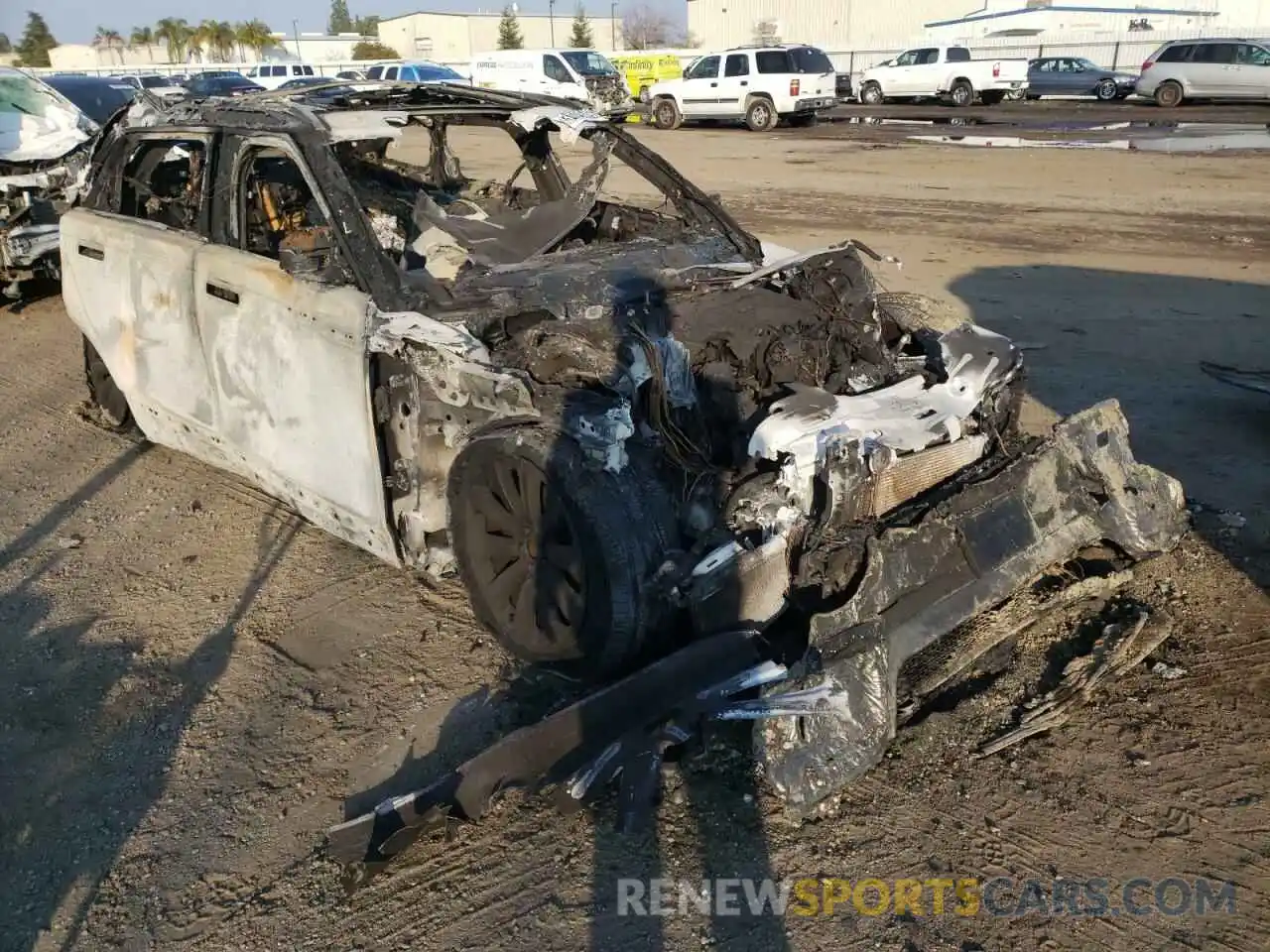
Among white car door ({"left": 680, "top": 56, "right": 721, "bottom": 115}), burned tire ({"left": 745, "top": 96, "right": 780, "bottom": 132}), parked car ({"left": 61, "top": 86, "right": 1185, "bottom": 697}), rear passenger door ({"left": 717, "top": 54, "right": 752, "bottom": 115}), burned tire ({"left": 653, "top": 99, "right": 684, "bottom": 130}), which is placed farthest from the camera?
burned tire ({"left": 653, "top": 99, "right": 684, "bottom": 130})

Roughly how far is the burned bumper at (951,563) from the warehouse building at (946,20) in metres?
43.1

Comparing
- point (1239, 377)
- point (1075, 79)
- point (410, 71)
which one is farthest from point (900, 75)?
point (1239, 377)

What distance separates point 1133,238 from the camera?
10500 millimetres

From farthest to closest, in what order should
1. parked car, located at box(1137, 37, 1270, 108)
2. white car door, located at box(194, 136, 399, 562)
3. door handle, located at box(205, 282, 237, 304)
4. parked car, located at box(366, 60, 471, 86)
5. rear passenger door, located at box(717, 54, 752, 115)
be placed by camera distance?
parked car, located at box(366, 60, 471, 86) → rear passenger door, located at box(717, 54, 752, 115) → parked car, located at box(1137, 37, 1270, 108) → door handle, located at box(205, 282, 237, 304) → white car door, located at box(194, 136, 399, 562)

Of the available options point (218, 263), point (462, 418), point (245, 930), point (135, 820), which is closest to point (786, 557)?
point (462, 418)

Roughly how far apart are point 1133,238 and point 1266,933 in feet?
31.5

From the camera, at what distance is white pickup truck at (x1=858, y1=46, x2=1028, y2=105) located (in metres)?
27.2

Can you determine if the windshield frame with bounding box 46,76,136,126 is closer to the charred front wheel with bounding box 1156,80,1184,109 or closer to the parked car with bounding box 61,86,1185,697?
the parked car with bounding box 61,86,1185,697

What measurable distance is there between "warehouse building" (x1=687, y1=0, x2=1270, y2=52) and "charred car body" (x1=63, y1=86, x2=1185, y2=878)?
42927mm

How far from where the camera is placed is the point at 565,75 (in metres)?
26.9

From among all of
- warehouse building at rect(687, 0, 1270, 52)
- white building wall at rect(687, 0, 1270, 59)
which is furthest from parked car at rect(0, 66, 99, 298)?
white building wall at rect(687, 0, 1270, 59)

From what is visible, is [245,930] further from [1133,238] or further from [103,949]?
[1133,238]

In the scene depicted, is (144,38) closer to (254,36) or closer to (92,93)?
(254,36)

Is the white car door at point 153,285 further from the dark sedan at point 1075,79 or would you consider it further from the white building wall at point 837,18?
the white building wall at point 837,18
